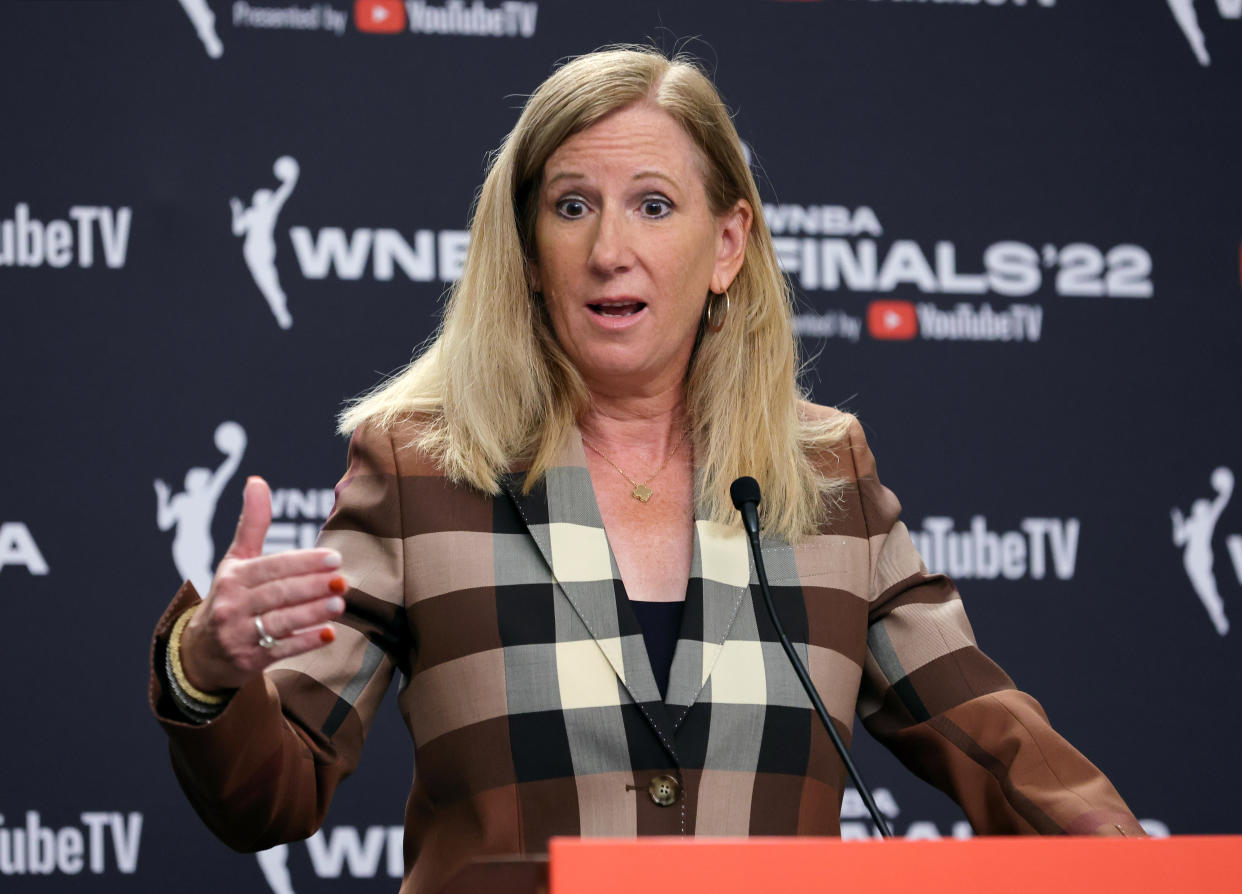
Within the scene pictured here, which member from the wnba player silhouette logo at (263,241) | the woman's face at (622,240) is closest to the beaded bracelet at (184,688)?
the woman's face at (622,240)

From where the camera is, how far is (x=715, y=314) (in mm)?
2090

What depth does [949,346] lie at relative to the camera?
3.04m

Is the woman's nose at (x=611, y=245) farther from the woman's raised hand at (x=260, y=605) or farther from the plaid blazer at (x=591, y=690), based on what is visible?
the woman's raised hand at (x=260, y=605)

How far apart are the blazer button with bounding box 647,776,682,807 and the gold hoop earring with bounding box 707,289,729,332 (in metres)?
0.69

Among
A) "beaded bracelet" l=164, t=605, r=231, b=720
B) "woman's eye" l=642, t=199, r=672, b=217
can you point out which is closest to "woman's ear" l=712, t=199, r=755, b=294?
"woman's eye" l=642, t=199, r=672, b=217

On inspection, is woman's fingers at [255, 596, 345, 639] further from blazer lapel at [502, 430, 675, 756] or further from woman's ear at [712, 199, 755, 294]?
woman's ear at [712, 199, 755, 294]

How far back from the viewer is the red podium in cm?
94

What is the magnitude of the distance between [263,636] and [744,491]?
2.02ft

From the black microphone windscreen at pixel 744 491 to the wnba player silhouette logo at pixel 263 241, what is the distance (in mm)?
1419

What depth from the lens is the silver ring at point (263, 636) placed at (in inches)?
49.1

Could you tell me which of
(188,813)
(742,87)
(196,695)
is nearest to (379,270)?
(742,87)

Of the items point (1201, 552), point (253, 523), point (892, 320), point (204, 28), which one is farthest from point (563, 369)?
point (1201, 552)

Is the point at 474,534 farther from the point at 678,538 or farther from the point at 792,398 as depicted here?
the point at 792,398

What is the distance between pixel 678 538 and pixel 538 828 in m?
0.42
